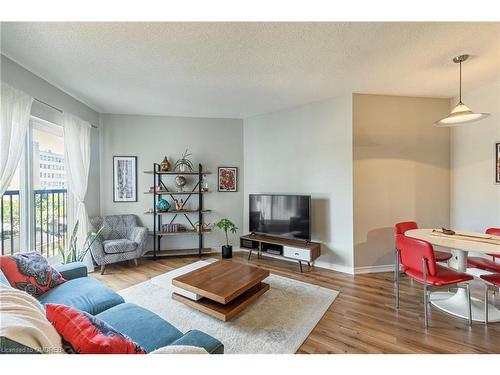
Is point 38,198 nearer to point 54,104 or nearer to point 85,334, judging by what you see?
point 54,104

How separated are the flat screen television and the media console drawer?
8.4 inches

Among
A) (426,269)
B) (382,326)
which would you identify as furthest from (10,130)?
(426,269)

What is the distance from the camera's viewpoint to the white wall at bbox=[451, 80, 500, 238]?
2973 millimetres

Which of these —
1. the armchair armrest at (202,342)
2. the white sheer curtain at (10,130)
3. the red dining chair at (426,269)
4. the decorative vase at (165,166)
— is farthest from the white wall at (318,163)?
the white sheer curtain at (10,130)

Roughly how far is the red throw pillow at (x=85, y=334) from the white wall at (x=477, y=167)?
14.4 ft

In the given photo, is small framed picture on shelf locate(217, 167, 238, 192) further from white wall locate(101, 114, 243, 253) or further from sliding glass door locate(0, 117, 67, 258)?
sliding glass door locate(0, 117, 67, 258)

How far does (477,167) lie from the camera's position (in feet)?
10.4

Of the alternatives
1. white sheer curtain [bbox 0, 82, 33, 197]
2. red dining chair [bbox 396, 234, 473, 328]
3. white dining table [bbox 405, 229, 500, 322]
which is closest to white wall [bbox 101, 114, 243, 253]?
white sheer curtain [bbox 0, 82, 33, 197]

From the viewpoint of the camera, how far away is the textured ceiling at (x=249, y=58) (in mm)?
1804

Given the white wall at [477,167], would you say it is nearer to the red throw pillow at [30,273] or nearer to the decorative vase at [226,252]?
the decorative vase at [226,252]

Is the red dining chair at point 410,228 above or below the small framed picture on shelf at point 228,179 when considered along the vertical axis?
below

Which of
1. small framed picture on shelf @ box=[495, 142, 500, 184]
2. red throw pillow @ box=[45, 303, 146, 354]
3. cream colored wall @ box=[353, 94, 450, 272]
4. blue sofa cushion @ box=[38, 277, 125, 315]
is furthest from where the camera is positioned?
cream colored wall @ box=[353, 94, 450, 272]

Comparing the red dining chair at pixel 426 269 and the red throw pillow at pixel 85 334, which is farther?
the red dining chair at pixel 426 269

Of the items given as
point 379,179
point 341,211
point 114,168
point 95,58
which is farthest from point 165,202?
point 379,179
